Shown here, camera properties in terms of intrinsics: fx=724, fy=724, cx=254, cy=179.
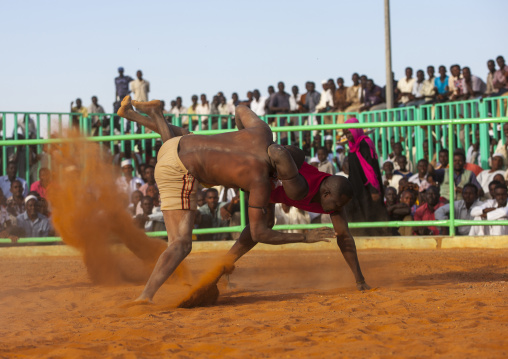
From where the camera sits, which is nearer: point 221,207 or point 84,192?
point 84,192

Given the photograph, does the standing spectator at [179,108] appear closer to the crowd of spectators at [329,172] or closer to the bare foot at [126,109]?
the crowd of spectators at [329,172]

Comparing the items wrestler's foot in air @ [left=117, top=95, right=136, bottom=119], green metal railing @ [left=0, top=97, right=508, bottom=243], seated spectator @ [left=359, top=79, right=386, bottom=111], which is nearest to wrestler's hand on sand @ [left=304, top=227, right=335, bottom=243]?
wrestler's foot in air @ [left=117, top=95, right=136, bottom=119]

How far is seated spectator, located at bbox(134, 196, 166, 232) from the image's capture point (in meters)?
10.5

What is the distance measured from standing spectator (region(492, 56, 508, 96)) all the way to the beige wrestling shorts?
982 cm

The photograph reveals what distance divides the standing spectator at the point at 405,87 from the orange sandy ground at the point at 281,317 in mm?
7954

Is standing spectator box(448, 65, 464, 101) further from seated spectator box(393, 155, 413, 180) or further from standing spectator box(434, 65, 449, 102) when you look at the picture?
seated spectator box(393, 155, 413, 180)

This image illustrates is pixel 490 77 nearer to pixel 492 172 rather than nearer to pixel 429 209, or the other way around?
pixel 492 172

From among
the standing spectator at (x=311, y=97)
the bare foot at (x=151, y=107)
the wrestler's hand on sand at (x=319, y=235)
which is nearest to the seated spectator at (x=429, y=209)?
the wrestler's hand on sand at (x=319, y=235)

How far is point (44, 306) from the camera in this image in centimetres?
597

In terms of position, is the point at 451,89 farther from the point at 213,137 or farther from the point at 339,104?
the point at 213,137

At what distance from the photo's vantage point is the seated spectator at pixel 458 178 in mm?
10438

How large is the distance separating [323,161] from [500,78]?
4.50m

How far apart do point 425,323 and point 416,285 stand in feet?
7.61

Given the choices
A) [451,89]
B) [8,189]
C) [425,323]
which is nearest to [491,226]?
[451,89]
